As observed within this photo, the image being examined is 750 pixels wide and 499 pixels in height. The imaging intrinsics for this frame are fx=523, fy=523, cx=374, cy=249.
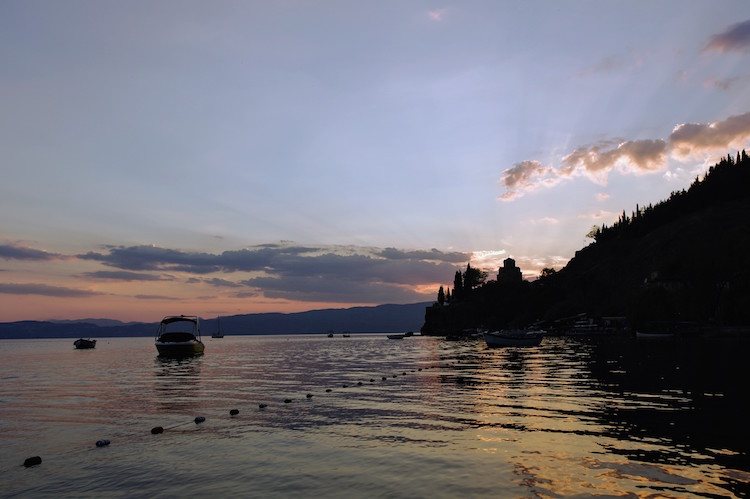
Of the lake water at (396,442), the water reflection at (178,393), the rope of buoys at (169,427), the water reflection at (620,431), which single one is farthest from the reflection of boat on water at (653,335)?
the rope of buoys at (169,427)

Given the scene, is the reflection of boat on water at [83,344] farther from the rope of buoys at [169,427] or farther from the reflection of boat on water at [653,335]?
the rope of buoys at [169,427]

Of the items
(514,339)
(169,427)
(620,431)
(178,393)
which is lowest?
(178,393)

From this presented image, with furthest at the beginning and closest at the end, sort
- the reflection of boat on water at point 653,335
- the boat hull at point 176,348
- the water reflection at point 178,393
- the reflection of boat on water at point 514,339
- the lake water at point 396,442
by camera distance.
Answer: the reflection of boat on water at point 653,335
the reflection of boat on water at point 514,339
the boat hull at point 176,348
the water reflection at point 178,393
the lake water at point 396,442

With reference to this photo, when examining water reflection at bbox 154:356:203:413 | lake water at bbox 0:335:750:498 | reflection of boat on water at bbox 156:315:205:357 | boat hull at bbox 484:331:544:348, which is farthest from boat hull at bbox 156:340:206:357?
boat hull at bbox 484:331:544:348

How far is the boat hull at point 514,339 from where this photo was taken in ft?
379

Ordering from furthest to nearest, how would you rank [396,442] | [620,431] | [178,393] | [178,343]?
[178,343], [178,393], [620,431], [396,442]

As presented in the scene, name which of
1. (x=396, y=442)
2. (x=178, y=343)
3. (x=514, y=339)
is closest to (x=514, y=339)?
(x=514, y=339)

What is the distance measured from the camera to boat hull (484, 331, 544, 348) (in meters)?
116

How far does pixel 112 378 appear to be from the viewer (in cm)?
5644

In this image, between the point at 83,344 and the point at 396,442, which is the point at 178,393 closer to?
the point at 396,442

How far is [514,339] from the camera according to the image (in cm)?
11712

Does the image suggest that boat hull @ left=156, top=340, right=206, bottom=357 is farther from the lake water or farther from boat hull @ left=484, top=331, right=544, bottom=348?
boat hull @ left=484, top=331, right=544, bottom=348

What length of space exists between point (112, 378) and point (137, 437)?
3833 centimetres

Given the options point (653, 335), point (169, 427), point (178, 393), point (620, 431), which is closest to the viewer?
point (620, 431)
